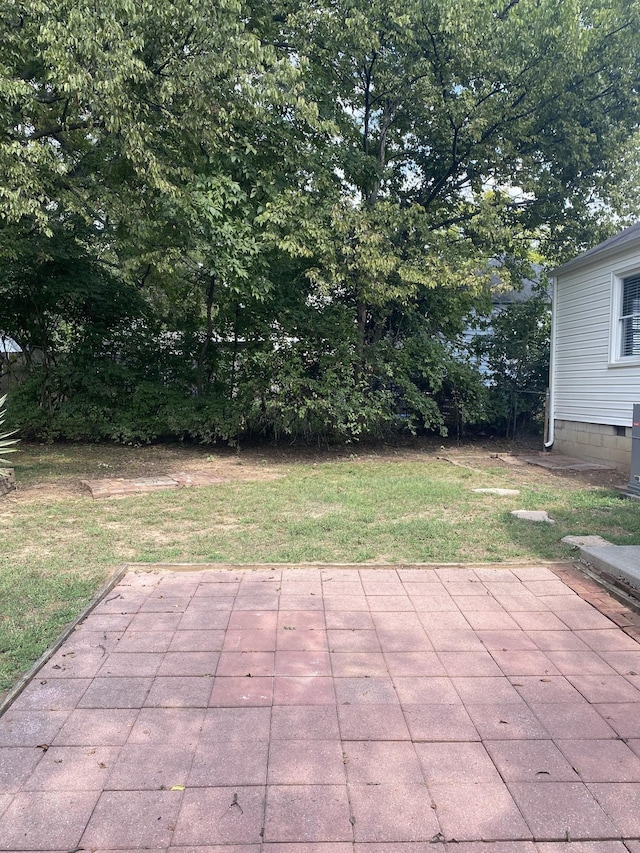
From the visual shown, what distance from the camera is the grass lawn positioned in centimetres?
→ 395

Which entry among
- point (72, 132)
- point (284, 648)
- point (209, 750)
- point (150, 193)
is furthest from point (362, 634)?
point (72, 132)

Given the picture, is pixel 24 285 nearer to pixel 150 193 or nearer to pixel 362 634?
pixel 150 193

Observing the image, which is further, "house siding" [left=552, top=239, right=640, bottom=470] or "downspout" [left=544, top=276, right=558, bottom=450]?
"downspout" [left=544, top=276, right=558, bottom=450]

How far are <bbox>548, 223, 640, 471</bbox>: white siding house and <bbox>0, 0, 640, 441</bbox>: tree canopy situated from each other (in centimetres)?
160

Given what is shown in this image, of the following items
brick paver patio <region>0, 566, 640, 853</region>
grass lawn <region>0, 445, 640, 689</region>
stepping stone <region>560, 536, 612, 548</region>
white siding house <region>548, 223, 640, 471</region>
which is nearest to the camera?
brick paver patio <region>0, 566, 640, 853</region>

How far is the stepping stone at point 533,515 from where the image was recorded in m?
5.68

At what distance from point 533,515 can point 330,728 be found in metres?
4.02

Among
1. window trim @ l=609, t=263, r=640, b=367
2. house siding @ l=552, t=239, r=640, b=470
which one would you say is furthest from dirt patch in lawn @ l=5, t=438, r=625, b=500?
window trim @ l=609, t=263, r=640, b=367

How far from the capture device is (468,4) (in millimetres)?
8797

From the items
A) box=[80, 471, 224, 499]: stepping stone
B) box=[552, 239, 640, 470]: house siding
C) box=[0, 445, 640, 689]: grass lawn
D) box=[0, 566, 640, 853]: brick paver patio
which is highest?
box=[552, 239, 640, 470]: house siding

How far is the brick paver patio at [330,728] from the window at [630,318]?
6733mm

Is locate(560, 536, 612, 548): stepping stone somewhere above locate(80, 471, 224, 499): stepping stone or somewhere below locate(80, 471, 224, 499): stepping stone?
below

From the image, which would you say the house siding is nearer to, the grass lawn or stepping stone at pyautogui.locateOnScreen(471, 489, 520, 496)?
the grass lawn

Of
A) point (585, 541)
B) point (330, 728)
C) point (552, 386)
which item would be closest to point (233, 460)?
point (585, 541)
